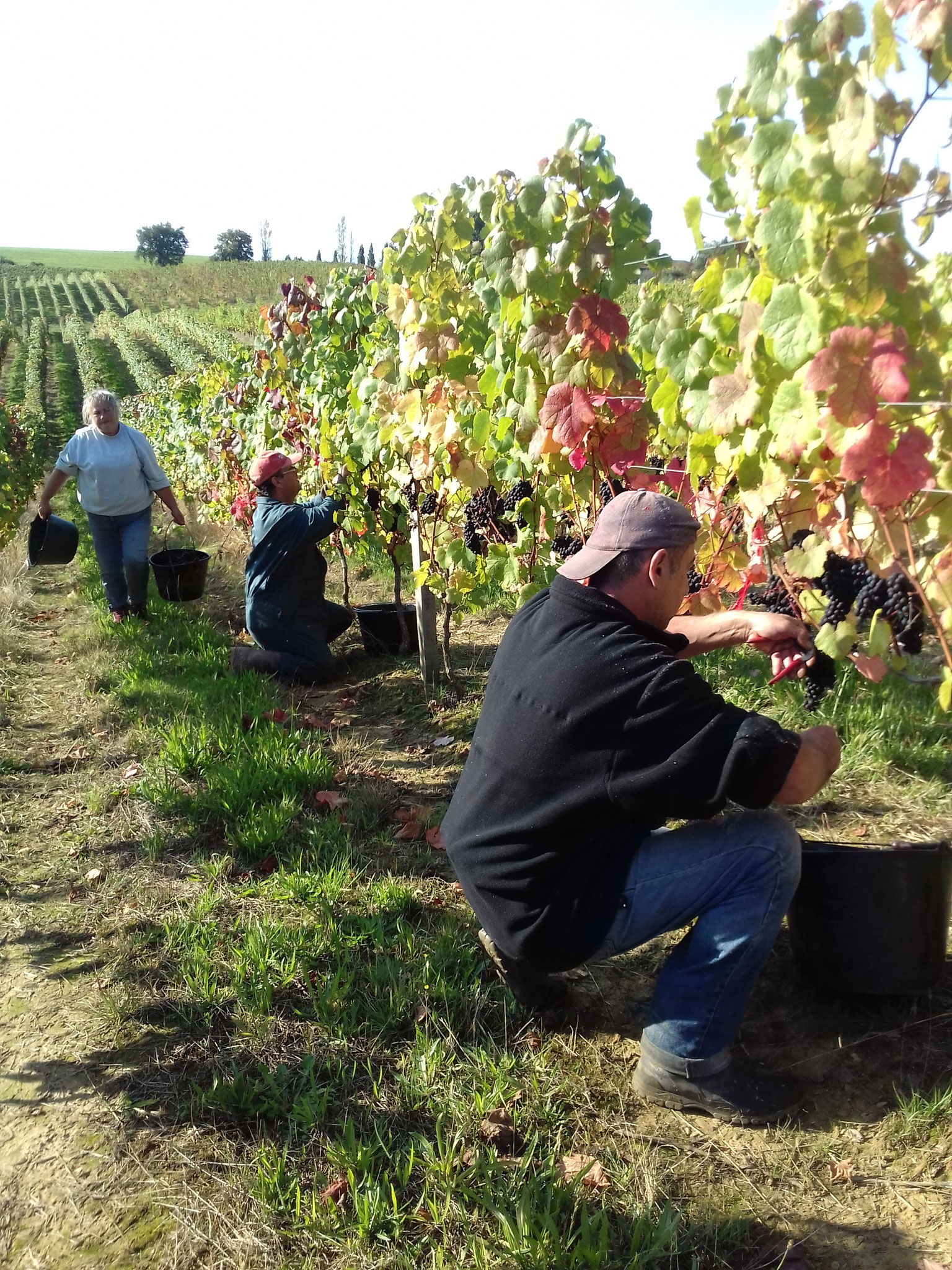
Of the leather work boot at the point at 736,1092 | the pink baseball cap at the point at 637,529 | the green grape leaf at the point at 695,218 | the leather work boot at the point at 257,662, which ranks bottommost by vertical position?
the leather work boot at the point at 736,1092

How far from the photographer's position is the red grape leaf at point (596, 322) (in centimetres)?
274

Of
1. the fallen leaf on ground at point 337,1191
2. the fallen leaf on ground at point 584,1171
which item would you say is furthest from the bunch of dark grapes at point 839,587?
the fallen leaf on ground at point 337,1191

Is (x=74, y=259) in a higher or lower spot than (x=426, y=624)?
higher

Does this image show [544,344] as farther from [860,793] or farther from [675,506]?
[860,793]

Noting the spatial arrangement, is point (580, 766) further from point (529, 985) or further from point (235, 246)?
point (235, 246)

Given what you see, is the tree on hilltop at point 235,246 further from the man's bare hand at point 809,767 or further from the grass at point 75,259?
the man's bare hand at point 809,767

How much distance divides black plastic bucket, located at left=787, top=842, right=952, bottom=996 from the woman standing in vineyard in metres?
4.91

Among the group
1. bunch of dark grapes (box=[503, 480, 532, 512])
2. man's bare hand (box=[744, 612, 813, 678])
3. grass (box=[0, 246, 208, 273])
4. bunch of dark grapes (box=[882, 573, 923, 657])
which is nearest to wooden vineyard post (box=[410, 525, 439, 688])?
bunch of dark grapes (box=[503, 480, 532, 512])

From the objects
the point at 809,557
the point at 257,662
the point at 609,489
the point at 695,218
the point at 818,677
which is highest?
the point at 695,218

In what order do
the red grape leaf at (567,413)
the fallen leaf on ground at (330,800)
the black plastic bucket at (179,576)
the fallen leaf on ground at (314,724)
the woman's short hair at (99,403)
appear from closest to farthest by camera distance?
1. the red grape leaf at (567,413)
2. the fallen leaf on ground at (330,800)
3. the fallen leaf on ground at (314,724)
4. the woman's short hair at (99,403)
5. the black plastic bucket at (179,576)

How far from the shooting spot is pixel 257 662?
17.4 ft

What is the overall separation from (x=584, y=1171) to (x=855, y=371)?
172 centimetres

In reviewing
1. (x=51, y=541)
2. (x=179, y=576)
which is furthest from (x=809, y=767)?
(x=51, y=541)

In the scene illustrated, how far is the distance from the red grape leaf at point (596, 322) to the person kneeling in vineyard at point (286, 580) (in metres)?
2.65
